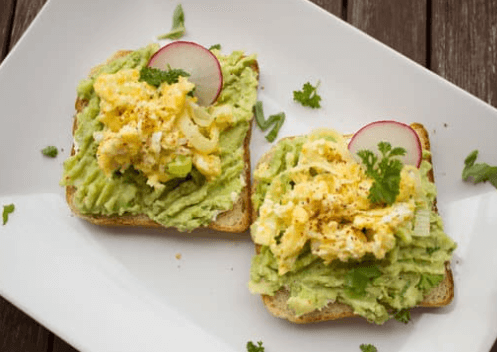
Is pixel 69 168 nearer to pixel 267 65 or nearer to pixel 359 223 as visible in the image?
pixel 267 65

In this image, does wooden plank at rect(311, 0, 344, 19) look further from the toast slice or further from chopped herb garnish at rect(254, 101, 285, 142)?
the toast slice

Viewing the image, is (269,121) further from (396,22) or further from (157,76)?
(396,22)

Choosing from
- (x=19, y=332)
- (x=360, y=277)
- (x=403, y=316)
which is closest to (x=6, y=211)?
(x=19, y=332)

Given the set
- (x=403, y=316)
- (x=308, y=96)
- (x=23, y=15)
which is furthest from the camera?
(x=23, y=15)

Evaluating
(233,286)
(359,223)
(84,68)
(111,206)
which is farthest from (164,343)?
→ (84,68)

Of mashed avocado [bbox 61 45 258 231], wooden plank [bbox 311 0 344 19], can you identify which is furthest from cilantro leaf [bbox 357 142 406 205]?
wooden plank [bbox 311 0 344 19]
